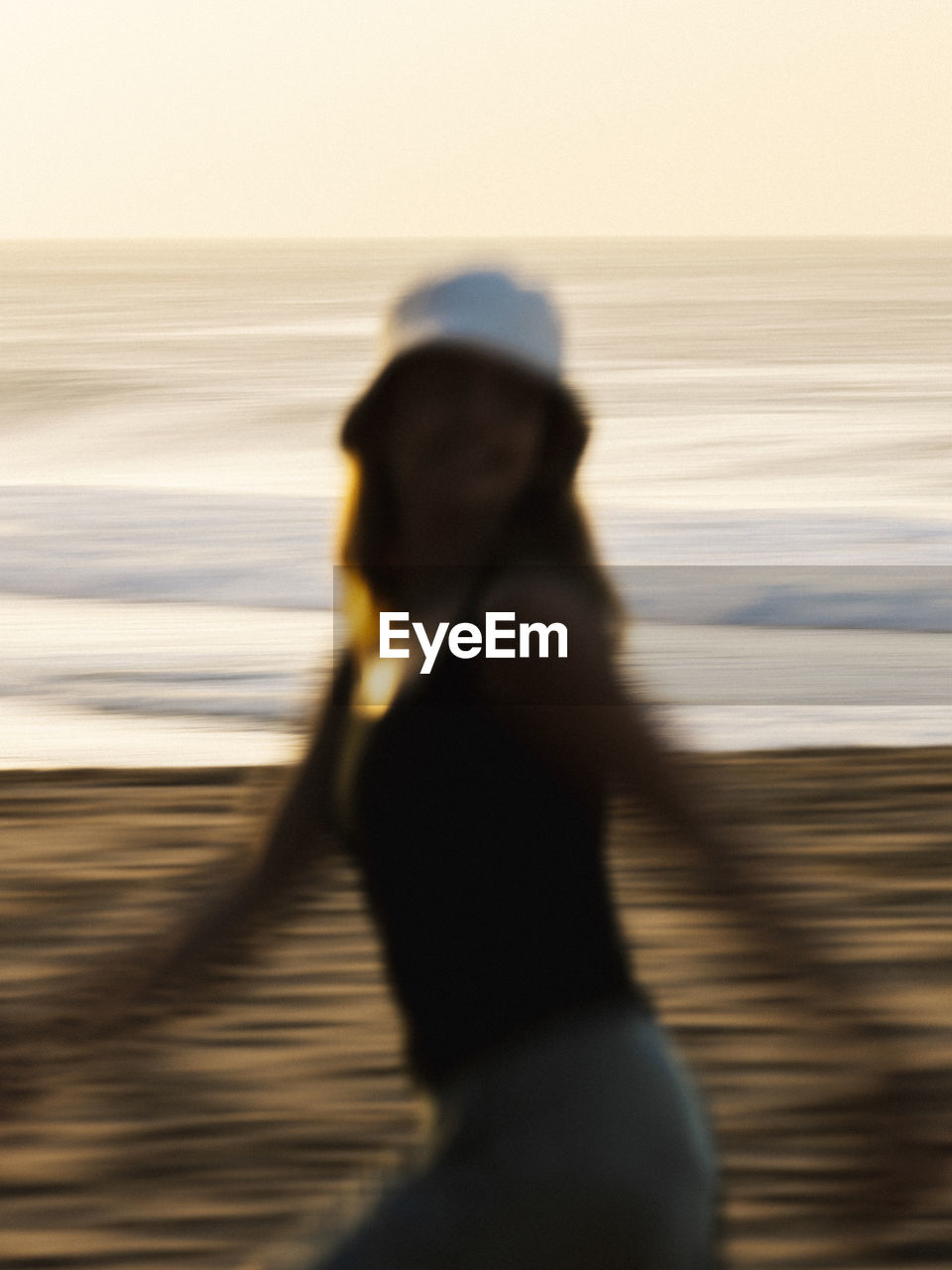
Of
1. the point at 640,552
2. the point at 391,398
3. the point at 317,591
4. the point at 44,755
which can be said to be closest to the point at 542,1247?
the point at 391,398

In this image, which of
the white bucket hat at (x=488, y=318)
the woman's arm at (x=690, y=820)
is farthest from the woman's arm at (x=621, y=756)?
the white bucket hat at (x=488, y=318)

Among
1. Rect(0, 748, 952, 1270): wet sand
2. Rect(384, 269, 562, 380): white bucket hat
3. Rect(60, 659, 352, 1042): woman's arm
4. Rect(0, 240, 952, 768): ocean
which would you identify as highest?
Rect(384, 269, 562, 380): white bucket hat

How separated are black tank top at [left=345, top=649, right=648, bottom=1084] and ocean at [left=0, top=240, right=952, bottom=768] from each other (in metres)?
0.13

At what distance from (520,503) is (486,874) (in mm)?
343

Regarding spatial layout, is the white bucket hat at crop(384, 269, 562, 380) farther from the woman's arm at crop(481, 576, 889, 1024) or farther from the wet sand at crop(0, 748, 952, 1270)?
the wet sand at crop(0, 748, 952, 1270)

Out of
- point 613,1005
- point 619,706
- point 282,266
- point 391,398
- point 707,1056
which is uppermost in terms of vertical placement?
point 391,398

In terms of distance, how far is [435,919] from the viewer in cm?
152

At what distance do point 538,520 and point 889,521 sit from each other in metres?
15.8

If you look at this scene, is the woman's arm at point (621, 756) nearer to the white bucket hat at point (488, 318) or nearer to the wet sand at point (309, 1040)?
the wet sand at point (309, 1040)

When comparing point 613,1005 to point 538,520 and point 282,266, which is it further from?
point 282,266

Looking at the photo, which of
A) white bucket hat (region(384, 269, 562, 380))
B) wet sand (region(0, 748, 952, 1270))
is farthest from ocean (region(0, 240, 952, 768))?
wet sand (region(0, 748, 952, 1270))

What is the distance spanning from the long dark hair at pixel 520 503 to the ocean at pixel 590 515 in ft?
0.17

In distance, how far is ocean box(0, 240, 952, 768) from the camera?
27.6 feet

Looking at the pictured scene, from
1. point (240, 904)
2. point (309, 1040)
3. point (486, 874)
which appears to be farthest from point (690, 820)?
point (309, 1040)
